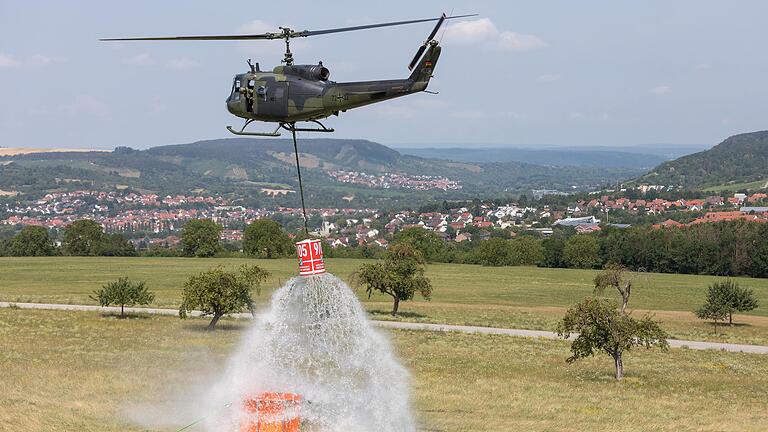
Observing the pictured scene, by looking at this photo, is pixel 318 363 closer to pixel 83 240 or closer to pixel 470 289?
pixel 470 289

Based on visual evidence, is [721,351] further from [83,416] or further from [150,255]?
[150,255]

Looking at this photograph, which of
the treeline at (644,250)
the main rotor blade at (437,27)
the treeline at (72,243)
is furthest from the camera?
the treeline at (72,243)

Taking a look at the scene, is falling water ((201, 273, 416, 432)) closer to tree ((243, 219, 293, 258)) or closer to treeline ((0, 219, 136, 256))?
tree ((243, 219, 293, 258))

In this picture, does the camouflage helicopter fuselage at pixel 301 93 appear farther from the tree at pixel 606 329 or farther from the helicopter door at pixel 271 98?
the tree at pixel 606 329

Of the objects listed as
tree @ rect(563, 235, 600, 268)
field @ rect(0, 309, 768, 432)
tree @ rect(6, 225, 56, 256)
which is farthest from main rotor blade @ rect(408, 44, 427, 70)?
tree @ rect(6, 225, 56, 256)

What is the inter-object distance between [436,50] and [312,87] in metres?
4.44

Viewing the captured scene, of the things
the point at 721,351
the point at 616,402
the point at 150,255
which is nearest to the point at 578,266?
the point at 150,255

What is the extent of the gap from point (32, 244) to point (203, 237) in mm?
33277

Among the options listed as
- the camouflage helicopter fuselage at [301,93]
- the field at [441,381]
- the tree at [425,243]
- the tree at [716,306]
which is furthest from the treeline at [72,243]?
the camouflage helicopter fuselage at [301,93]

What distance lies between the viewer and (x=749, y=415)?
46.2m

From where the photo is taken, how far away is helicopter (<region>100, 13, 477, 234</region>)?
93.2 ft

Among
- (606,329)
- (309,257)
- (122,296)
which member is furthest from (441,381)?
(122,296)

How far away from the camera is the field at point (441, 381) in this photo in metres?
42.2

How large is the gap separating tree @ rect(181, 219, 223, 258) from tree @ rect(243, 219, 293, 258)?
32.0 ft
